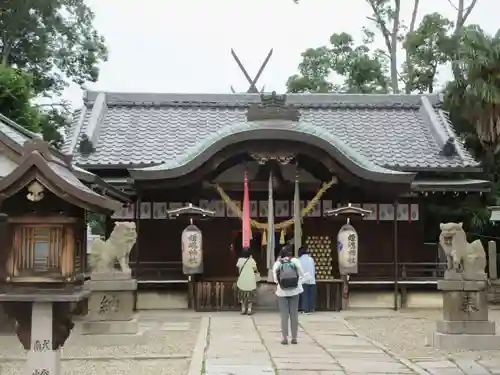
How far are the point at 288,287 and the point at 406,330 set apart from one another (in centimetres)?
394

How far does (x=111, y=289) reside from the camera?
41.7 feet

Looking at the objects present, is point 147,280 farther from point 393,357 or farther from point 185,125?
point 393,357

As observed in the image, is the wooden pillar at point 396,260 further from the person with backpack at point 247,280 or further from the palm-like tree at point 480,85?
the palm-like tree at point 480,85

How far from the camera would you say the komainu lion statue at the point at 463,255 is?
12.1 m

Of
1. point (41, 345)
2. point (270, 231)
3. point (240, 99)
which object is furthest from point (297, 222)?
point (41, 345)

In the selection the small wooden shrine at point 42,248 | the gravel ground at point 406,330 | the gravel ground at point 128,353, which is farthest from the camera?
the gravel ground at point 406,330

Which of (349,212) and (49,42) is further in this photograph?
(49,42)

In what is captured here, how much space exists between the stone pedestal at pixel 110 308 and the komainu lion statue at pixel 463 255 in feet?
18.6

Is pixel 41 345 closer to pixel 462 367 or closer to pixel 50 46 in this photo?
pixel 462 367

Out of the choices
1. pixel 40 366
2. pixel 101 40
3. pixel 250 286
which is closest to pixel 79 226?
pixel 40 366

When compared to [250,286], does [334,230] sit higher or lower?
higher

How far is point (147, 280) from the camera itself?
18.6 metres

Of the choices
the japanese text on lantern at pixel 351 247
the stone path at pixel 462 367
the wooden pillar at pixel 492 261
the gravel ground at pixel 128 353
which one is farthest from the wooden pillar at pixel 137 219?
the wooden pillar at pixel 492 261

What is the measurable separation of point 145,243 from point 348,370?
10719mm
